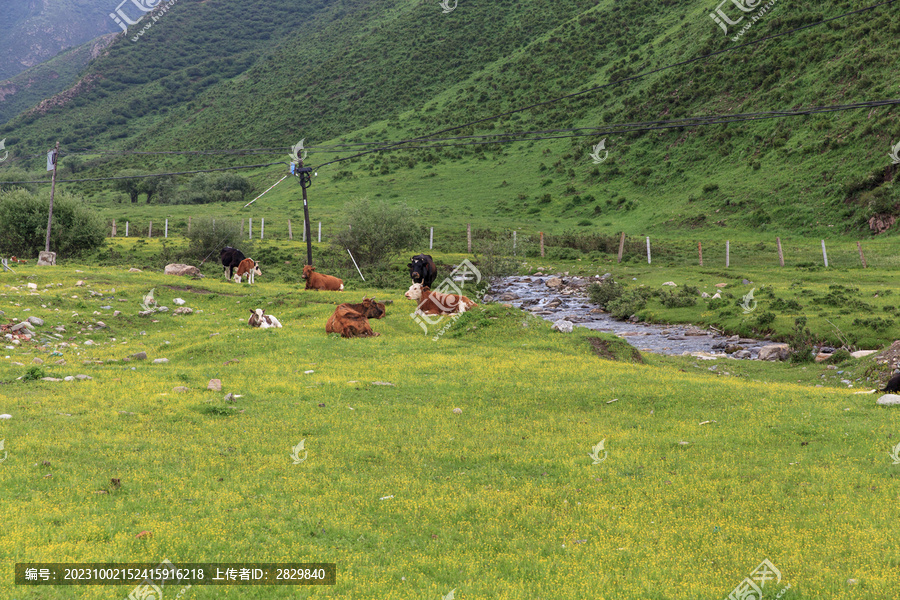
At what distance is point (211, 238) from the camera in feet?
137

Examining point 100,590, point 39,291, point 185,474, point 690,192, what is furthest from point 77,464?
point 690,192

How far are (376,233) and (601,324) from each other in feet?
54.0

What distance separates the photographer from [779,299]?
1091 inches

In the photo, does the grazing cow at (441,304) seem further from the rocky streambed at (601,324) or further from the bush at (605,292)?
the bush at (605,292)

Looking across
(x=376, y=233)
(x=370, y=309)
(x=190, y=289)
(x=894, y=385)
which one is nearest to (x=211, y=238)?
(x=376, y=233)

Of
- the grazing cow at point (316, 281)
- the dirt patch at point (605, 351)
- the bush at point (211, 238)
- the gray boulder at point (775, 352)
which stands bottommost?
the gray boulder at point (775, 352)

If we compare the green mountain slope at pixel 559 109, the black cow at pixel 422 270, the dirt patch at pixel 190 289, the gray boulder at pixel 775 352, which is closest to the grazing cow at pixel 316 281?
the dirt patch at pixel 190 289

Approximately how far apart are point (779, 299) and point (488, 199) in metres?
42.4

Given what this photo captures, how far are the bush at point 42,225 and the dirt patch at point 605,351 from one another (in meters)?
34.0

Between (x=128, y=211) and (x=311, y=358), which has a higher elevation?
(x=128, y=211)

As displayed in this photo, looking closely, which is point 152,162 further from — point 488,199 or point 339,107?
point 488,199

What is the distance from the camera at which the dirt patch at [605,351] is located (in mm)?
19406

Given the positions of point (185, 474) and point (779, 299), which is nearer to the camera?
point (185, 474)

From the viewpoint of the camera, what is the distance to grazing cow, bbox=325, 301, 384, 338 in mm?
20484
